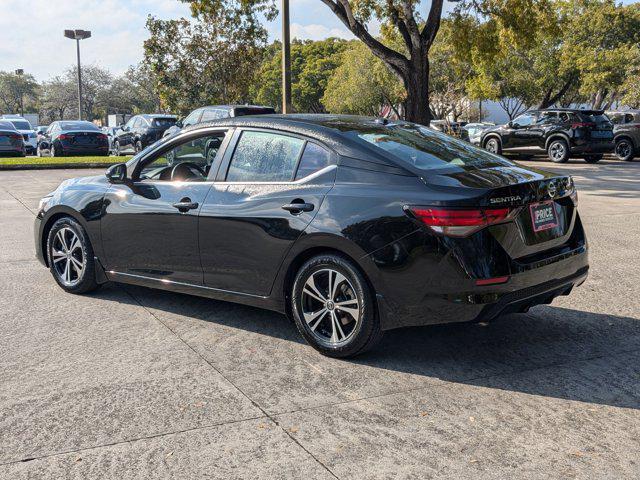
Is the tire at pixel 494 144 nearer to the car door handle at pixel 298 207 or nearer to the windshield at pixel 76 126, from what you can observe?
the windshield at pixel 76 126

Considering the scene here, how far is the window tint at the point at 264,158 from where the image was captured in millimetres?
5051

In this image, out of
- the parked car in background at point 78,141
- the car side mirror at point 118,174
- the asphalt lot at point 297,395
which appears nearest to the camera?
the asphalt lot at point 297,395

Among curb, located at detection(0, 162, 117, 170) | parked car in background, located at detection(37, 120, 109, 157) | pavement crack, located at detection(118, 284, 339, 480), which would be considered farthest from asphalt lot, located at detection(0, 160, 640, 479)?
parked car in background, located at detection(37, 120, 109, 157)

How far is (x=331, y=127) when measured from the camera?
5062 millimetres

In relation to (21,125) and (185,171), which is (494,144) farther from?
(21,125)

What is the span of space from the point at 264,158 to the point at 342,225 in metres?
0.96

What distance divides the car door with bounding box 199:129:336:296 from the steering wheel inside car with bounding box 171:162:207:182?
0.35 m

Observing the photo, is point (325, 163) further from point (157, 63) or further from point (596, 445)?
point (157, 63)

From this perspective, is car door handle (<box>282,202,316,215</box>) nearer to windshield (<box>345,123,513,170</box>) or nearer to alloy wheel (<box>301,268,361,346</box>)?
alloy wheel (<box>301,268,361,346</box>)

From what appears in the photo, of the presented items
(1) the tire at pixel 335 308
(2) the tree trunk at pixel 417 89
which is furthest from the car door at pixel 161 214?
(2) the tree trunk at pixel 417 89

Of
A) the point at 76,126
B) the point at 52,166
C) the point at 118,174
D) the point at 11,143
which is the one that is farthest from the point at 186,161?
the point at 76,126

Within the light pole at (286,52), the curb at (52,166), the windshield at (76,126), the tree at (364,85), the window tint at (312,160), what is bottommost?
the curb at (52,166)

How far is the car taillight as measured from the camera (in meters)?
4.21

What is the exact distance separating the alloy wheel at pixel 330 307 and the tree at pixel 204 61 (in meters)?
34.3
